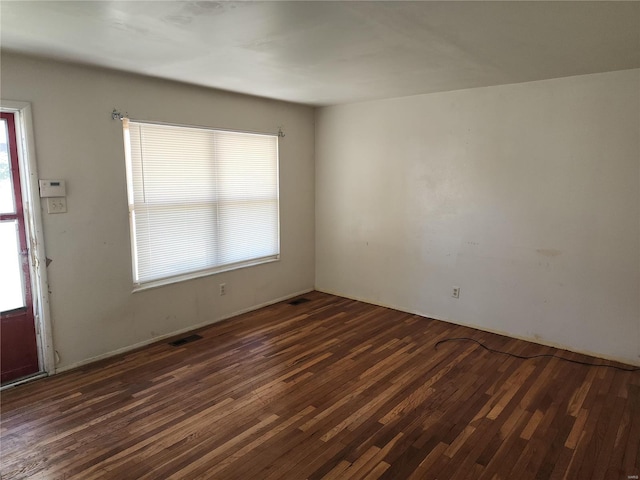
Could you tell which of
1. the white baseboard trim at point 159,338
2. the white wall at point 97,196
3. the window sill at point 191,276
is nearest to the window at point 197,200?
the window sill at point 191,276

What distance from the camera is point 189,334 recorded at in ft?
13.3

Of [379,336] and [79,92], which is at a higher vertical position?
[79,92]

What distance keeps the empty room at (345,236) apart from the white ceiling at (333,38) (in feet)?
0.07

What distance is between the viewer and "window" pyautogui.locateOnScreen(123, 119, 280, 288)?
12.0 feet

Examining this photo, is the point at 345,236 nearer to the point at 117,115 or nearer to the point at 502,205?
the point at 502,205

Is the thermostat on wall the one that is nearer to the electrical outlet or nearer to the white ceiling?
the electrical outlet

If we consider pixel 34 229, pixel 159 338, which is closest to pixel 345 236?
pixel 159 338

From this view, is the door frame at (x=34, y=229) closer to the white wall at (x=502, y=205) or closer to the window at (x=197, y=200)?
the window at (x=197, y=200)

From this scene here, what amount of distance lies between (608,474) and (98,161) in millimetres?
4037

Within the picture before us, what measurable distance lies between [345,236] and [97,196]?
2849mm

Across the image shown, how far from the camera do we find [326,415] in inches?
106

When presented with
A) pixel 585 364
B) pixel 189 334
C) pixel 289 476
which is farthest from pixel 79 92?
pixel 585 364

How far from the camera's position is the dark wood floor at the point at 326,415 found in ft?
7.31

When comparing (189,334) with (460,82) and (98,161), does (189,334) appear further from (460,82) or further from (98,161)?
(460,82)
